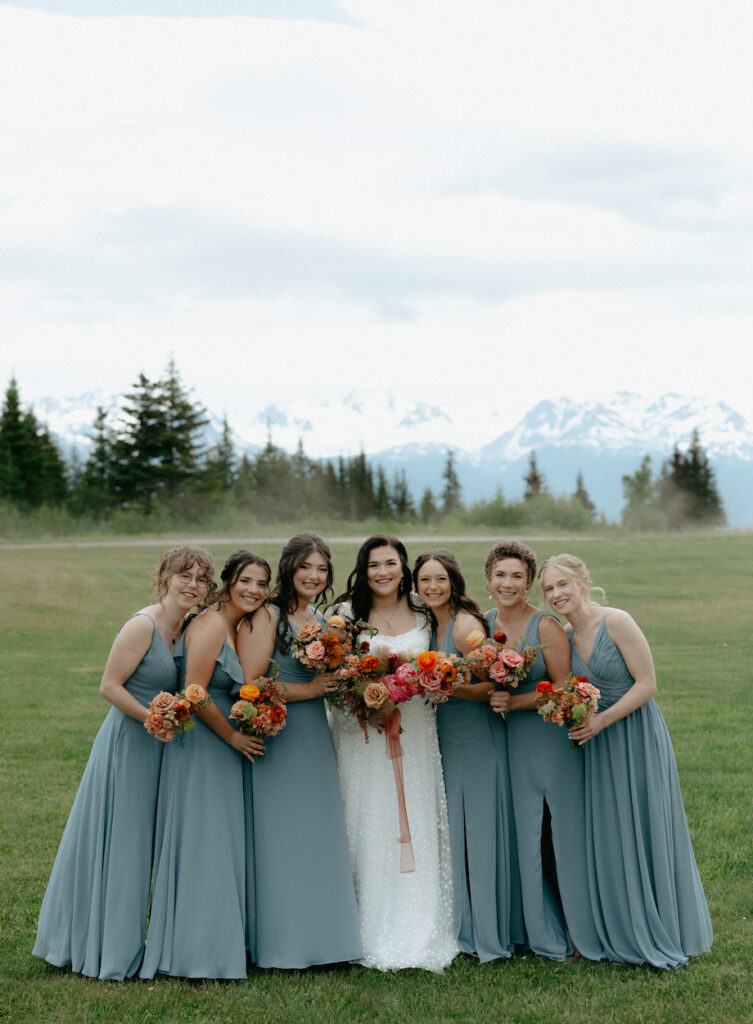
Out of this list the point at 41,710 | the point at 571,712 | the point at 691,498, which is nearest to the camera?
the point at 571,712

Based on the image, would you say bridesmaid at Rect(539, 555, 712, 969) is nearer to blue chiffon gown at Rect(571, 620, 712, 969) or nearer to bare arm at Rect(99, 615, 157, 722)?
blue chiffon gown at Rect(571, 620, 712, 969)

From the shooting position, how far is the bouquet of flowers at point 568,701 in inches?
226

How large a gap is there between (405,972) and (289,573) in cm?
242

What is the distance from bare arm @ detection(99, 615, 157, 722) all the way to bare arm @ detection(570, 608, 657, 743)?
8.35ft

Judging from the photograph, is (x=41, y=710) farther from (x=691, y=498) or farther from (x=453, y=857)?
(x=691, y=498)

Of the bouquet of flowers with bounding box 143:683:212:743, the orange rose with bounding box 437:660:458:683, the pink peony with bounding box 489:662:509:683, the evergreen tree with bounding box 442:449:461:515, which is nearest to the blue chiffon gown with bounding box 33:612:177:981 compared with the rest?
the bouquet of flowers with bounding box 143:683:212:743

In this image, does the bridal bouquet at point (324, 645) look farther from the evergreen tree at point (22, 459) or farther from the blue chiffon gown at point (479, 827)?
the evergreen tree at point (22, 459)

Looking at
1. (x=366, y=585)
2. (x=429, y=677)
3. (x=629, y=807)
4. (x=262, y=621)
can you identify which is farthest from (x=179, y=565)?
(x=629, y=807)

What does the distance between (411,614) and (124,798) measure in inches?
79.7

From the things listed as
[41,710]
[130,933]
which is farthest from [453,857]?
[41,710]

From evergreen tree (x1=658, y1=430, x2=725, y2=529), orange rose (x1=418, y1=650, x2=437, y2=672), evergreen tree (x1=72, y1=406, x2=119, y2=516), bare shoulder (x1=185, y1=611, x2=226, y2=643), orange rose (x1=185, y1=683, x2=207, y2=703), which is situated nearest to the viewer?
orange rose (x1=185, y1=683, x2=207, y2=703)

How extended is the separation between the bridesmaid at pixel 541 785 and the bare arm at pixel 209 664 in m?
1.49

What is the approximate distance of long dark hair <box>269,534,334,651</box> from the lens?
6145mm

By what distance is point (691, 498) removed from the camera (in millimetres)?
91188
